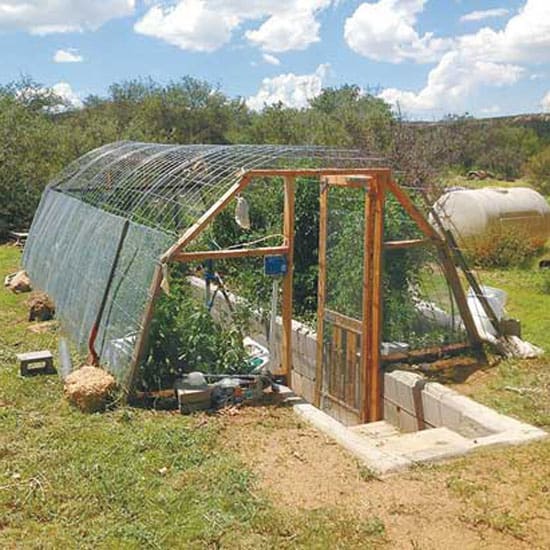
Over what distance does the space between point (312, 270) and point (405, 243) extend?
2160 millimetres

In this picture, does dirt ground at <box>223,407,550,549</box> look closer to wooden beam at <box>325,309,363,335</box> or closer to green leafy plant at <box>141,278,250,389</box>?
green leafy plant at <box>141,278,250,389</box>

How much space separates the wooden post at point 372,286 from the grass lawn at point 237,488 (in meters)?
1.25

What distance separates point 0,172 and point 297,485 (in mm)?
16247

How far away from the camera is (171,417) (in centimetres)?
605

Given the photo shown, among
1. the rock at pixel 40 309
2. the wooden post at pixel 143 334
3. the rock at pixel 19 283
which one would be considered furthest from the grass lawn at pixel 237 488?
the rock at pixel 19 283

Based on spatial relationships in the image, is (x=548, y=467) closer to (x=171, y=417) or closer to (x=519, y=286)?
(x=171, y=417)

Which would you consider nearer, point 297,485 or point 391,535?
point 391,535

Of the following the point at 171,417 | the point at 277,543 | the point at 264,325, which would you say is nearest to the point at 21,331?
the point at 264,325

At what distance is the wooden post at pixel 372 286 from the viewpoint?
22.9 ft

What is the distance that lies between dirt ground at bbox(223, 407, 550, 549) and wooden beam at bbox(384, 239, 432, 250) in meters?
2.51

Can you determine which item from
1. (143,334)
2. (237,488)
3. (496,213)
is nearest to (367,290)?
(143,334)

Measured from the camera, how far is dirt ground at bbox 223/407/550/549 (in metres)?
4.00

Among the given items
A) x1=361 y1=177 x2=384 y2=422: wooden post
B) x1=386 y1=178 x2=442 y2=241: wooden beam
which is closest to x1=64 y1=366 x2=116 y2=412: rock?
x1=361 y1=177 x2=384 y2=422: wooden post

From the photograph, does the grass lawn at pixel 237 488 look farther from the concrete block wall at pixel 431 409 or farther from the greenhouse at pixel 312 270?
the greenhouse at pixel 312 270
